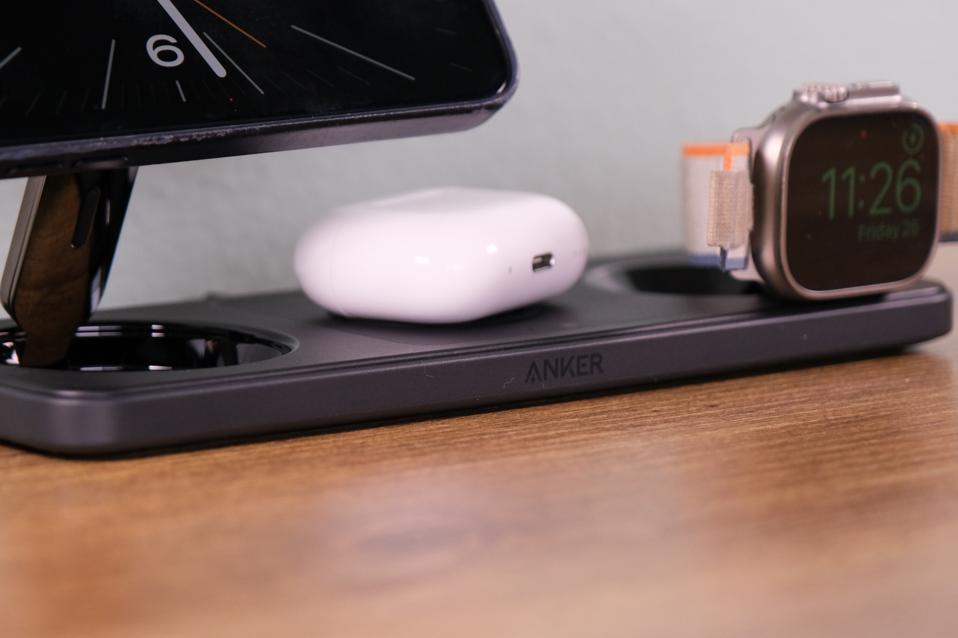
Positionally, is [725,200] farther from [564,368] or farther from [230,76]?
[230,76]

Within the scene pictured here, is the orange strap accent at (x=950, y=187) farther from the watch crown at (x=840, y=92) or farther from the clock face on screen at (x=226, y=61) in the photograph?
the clock face on screen at (x=226, y=61)

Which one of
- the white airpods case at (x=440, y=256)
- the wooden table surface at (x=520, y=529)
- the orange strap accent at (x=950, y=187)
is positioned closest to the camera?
the wooden table surface at (x=520, y=529)

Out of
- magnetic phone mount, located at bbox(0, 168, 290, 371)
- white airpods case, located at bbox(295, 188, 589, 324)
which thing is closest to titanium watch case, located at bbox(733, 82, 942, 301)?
white airpods case, located at bbox(295, 188, 589, 324)

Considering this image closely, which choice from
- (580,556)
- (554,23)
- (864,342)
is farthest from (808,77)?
(580,556)

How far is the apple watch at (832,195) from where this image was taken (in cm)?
65

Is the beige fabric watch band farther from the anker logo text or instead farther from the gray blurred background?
the gray blurred background

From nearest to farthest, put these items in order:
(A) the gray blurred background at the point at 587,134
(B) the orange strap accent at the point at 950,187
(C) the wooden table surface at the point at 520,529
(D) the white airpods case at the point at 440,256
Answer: (C) the wooden table surface at the point at 520,529, (D) the white airpods case at the point at 440,256, (B) the orange strap accent at the point at 950,187, (A) the gray blurred background at the point at 587,134

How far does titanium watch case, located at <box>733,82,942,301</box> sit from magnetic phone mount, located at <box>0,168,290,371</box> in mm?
256

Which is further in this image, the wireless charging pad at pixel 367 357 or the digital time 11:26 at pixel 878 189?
the digital time 11:26 at pixel 878 189

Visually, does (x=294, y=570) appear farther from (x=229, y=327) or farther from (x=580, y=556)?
(x=229, y=327)

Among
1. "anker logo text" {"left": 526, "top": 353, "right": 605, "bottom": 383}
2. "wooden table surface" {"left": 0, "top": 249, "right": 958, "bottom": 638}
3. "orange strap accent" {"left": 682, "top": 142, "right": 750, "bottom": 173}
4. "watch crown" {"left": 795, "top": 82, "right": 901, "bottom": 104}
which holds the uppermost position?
"watch crown" {"left": 795, "top": 82, "right": 901, "bottom": 104}

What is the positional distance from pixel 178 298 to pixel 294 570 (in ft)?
1.56

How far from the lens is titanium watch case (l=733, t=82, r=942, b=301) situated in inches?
25.5

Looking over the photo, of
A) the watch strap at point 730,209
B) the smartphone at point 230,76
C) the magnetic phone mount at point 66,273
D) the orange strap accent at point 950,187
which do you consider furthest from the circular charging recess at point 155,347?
the orange strap accent at point 950,187
